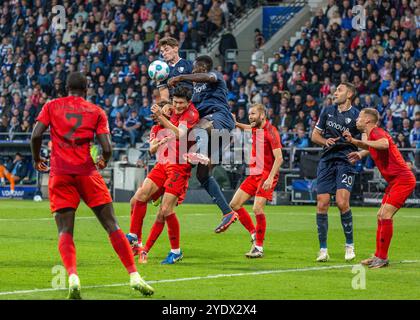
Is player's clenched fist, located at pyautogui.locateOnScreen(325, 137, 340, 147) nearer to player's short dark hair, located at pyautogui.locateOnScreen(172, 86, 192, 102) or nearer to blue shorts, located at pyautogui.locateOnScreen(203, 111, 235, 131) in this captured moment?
blue shorts, located at pyautogui.locateOnScreen(203, 111, 235, 131)

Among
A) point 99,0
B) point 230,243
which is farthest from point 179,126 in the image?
point 99,0

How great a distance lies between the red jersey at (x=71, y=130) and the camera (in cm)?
938

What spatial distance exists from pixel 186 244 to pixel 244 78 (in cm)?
1717

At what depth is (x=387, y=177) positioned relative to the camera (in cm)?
1271

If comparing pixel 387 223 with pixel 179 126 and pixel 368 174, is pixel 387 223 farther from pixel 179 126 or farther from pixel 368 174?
pixel 368 174

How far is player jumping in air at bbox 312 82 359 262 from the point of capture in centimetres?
1362

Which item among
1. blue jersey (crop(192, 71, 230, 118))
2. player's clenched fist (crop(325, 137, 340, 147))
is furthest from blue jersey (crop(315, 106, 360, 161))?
blue jersey (crop(192, 71, 230, 118))

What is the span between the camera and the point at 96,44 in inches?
1449

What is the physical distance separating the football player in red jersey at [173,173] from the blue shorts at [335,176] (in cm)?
209

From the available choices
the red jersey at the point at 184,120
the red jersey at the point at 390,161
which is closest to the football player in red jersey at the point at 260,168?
the red jersey at the point at 184,120

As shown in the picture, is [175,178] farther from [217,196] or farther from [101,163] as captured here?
[101,163]

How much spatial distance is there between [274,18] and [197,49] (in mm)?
4083

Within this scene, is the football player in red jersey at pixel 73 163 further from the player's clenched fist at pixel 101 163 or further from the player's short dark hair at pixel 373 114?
the player's short dark hair at pixel 373 114

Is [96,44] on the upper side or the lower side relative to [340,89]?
upper
